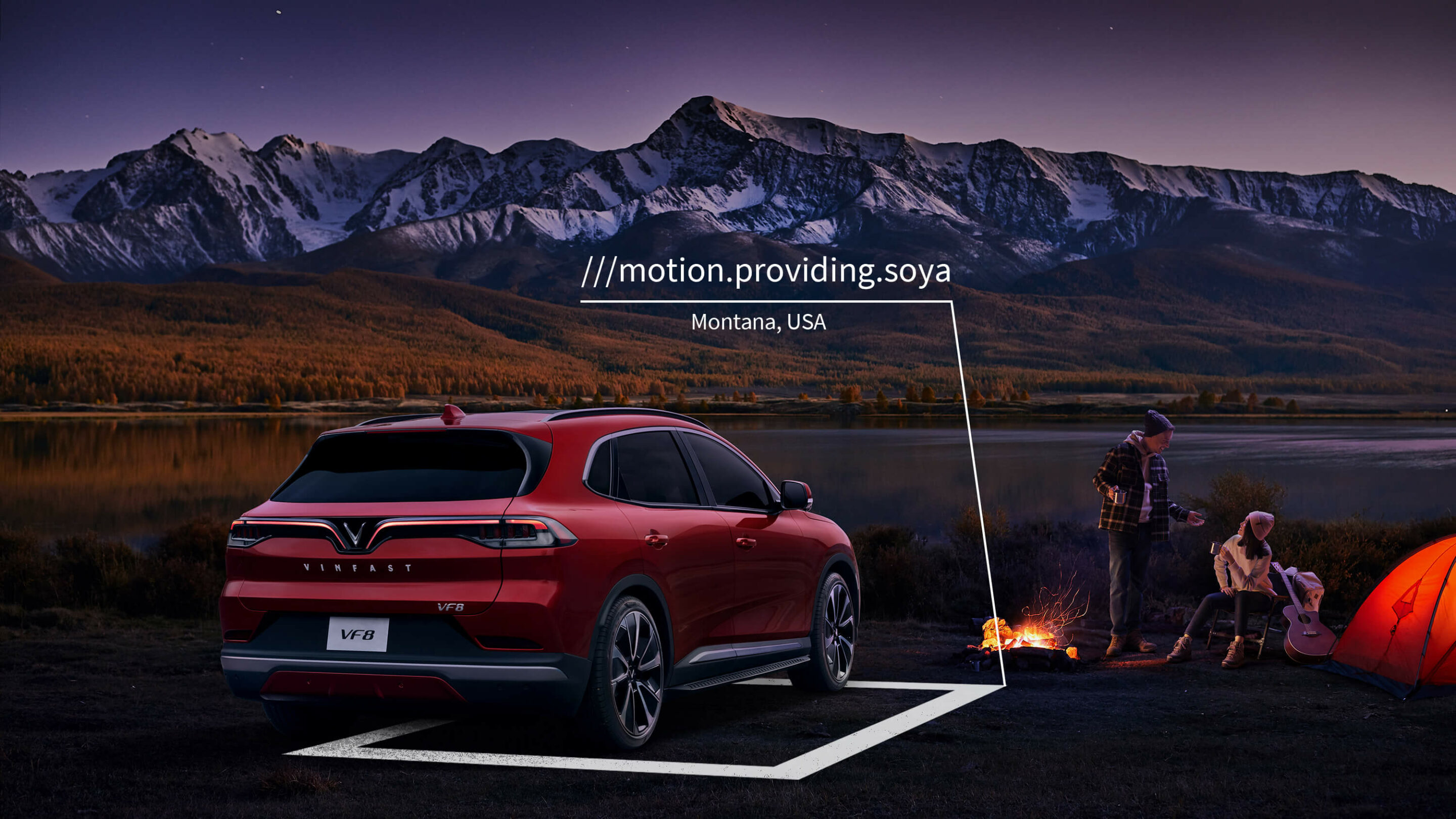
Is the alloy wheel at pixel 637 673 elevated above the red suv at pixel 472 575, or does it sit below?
below

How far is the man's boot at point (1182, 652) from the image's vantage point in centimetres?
1143

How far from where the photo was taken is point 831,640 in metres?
9.59

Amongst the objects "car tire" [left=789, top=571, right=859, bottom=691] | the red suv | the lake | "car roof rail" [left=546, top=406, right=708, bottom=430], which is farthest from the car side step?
the lake

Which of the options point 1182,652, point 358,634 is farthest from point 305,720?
point 1182,652

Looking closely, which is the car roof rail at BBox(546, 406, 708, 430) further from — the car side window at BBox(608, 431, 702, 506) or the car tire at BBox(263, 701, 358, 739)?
the car tire at BBox(263, 701, 358, 739)

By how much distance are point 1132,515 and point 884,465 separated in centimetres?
8321

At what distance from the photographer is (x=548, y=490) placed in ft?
21.4

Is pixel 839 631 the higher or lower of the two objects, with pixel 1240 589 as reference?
lower

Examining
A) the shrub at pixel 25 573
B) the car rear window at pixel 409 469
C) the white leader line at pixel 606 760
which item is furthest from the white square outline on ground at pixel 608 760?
the shrub at pixel 25 573

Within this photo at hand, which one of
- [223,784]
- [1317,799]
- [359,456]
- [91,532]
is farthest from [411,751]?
[91,532]

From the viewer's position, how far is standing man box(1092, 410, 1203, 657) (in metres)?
11.9

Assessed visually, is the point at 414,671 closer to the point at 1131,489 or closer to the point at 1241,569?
the point at 1131,489

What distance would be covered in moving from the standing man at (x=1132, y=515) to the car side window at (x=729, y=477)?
14.4ft

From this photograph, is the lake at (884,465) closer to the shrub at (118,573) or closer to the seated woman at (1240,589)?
the shrub at (118,573)
